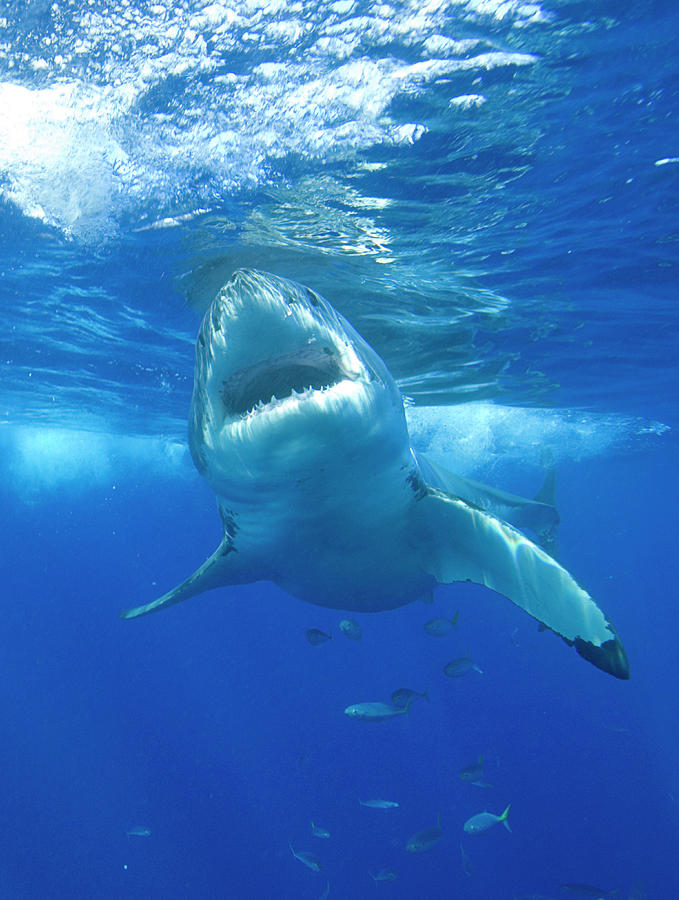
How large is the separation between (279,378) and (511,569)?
2269 millimetres

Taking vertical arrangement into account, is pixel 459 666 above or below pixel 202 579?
below

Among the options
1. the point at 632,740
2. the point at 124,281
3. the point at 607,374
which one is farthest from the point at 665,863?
the point at 124,281

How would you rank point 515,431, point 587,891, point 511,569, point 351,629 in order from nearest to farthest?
1. point 511,569
2. point 587,891
3. point 351,629
4. point 515,431

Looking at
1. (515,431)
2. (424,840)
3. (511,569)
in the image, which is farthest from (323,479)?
(515,431)

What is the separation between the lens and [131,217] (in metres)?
8.71

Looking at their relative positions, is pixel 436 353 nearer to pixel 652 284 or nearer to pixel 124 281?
pixel 652 284

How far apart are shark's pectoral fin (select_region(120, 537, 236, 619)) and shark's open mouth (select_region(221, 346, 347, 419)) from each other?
2002mm

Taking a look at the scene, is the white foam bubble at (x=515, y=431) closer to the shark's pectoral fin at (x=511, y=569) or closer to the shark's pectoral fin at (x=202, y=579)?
the shark's pectoral fin at (x=511, y=569)

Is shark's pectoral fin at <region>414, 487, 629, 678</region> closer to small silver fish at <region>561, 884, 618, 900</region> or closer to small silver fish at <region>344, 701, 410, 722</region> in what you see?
small silver fish at <region>344, 701, 410, 722</region>

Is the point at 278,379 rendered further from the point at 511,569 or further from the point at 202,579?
the point at 202,579

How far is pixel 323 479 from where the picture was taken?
3.71m

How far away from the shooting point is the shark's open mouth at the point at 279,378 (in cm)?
308

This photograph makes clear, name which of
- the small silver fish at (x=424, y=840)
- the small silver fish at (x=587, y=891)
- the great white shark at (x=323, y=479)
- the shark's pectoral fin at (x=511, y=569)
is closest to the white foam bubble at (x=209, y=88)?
the great white shark at (x=323, y=479)

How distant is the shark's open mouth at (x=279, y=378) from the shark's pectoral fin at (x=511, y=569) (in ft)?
5.17
